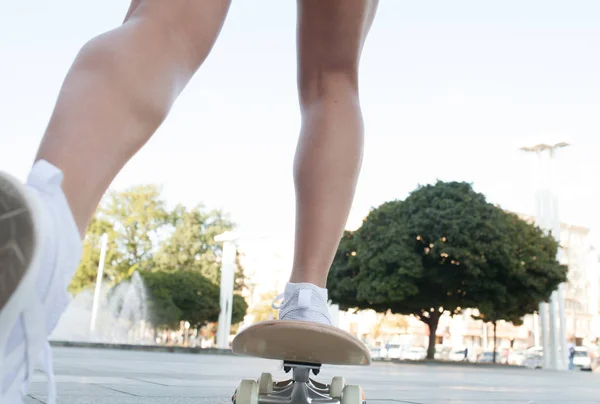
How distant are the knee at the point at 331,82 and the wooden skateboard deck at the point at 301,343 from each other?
1.77ft

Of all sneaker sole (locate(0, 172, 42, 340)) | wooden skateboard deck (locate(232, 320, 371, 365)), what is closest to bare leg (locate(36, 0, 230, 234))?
sneaker sole (locate(0, 172, 42, 340))

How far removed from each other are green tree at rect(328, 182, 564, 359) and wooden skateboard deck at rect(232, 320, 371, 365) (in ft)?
59.6

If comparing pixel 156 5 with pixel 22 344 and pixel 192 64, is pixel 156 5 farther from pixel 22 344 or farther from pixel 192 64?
pixel 22 344

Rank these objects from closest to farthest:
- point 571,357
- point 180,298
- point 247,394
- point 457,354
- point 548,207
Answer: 1. point 247,394
2. point 548,207
3. point 180,298
4. point 571,357
5. point 457,354

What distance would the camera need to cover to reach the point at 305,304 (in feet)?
3.79

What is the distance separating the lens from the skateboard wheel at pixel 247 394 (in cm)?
116

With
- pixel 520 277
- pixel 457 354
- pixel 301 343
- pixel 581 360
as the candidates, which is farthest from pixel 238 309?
pixel 301 343

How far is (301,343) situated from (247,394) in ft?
0.61

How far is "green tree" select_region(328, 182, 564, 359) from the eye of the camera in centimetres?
1909

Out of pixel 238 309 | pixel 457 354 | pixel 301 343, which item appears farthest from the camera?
pixel 457 354

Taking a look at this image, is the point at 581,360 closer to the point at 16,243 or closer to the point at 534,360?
the point at 534,360

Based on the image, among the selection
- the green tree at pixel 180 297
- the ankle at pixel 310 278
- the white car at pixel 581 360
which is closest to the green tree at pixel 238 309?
the green tree at pixel 180 297

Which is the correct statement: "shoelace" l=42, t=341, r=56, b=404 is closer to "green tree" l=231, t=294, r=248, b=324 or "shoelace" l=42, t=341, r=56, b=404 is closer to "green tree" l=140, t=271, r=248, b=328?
"green tree" l=140, t=271, r=248, b=328

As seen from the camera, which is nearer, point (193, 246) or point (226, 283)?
point (226, 283)
